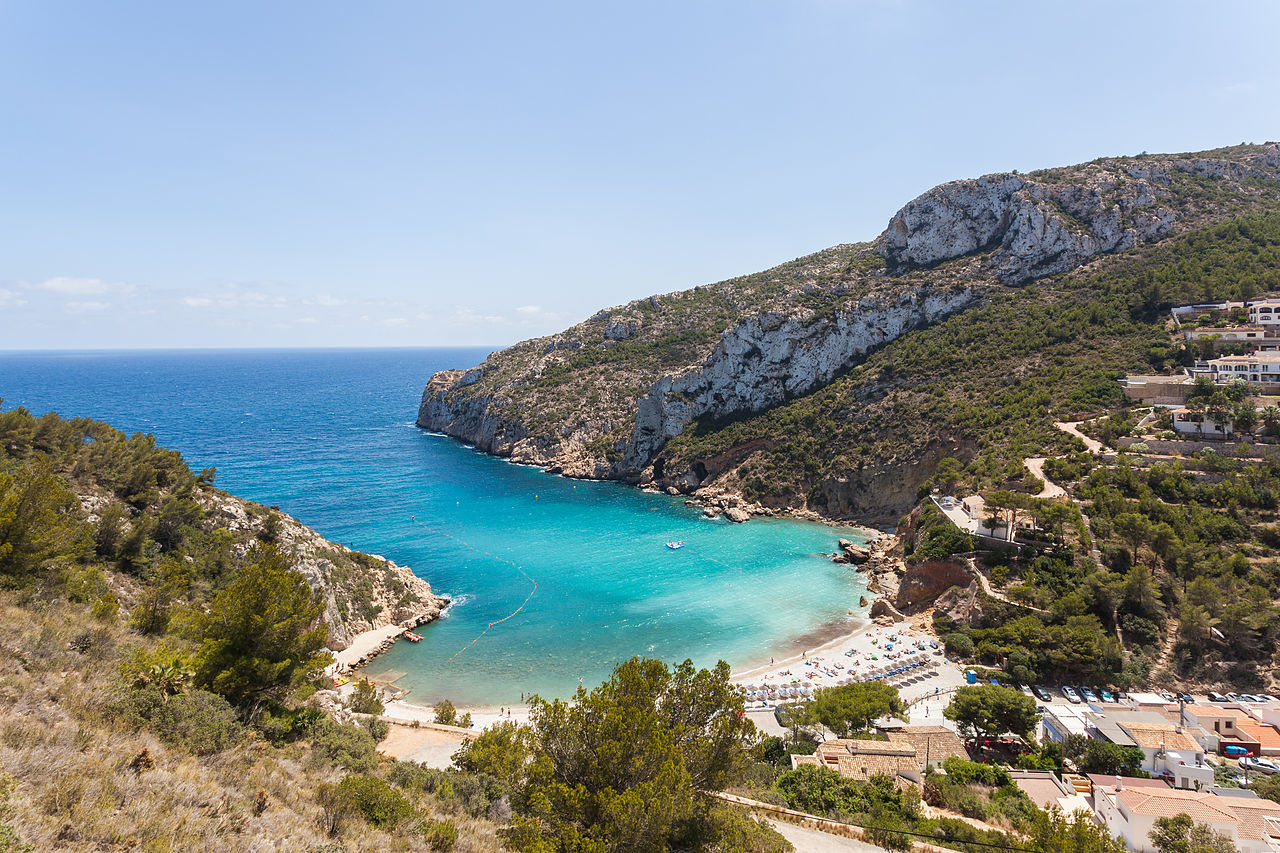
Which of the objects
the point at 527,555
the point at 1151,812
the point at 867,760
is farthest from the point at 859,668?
the point at 527,555

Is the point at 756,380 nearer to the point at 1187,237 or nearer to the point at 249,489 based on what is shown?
the point at 1187,237

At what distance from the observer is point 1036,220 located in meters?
52.5

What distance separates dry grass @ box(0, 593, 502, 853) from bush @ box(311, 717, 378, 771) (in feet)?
1.45

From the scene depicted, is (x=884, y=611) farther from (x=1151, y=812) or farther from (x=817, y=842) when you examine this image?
(x=817, y=842)

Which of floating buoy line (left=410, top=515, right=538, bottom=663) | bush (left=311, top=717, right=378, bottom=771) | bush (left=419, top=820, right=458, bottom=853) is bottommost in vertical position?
floating buoy line (left=410, top=515, right=538, bottom=663)

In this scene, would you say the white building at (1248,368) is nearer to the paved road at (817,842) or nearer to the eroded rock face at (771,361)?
the eroded rock face at (771,361)

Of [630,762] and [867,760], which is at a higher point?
[630,762]

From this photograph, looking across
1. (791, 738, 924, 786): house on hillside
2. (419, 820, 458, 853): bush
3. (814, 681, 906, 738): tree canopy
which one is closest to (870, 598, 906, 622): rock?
(814, 681, 906, 738): tree canopy

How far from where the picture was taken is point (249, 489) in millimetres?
48594

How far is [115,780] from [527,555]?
33669 millimetres

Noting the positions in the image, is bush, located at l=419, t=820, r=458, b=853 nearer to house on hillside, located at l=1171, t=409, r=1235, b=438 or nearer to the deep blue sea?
the deep blue sea

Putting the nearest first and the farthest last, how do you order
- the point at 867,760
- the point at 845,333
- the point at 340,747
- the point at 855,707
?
the point at 340,747
the point at 867,760
the point at 855,707
the point at 845,333

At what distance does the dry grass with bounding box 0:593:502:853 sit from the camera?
6004mm

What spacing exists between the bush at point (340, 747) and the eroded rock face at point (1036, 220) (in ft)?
208
